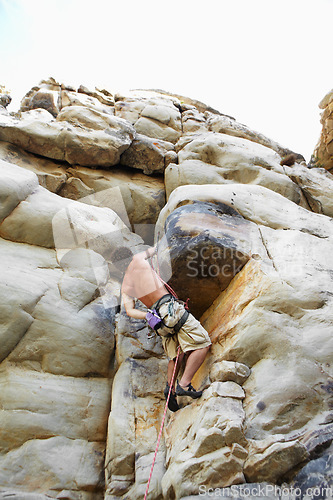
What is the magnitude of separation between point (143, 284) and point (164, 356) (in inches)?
56.1

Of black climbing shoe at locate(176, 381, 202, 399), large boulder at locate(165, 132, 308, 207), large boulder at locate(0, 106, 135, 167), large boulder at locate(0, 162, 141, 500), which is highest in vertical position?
large boulder at locate(165, 132, 308, 207)

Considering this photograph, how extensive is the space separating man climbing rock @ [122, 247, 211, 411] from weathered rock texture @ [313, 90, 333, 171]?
38.2ft

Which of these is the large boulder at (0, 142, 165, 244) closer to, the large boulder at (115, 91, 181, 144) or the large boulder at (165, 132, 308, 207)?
the large boulder at (165, 132, 308, 207)

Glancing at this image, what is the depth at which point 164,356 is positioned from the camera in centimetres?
501

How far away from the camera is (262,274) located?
13.6 ft

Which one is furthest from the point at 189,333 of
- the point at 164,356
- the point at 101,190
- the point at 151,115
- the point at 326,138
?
the point at 326,138

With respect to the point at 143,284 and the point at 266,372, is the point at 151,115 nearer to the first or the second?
the point at 143,284

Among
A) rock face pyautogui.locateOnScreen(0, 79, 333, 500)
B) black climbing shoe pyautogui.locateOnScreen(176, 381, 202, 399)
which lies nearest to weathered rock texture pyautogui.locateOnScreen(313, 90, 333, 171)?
rock face pyautogui.locateOnScreen(0, 79, 333, 500)

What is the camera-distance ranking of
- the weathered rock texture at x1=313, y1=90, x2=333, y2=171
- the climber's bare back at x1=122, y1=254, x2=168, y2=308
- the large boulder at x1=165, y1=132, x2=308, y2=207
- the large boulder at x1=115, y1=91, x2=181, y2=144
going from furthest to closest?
the weathered rock texture at x1=313, y1=90, x2=333, y2=171
the large boulder at x1=115, y1=91, x2=181, y2=144
the large boulder at x1=165, y1=132, x2=308, y2=207
the climber's bare back at x1=122, y1=254, x2=168, y2=308

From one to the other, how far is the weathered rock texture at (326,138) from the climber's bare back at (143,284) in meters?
11.5

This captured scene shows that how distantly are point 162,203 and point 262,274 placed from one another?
5749mm

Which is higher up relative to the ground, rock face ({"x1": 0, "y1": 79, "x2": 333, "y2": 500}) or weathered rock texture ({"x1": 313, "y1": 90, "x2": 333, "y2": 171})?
weathered rock texture ({"x1": 313, "y1": 90, "x2": 333, "y2": 171})

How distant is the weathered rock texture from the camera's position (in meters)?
13.1

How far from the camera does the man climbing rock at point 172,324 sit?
3.89 meters
